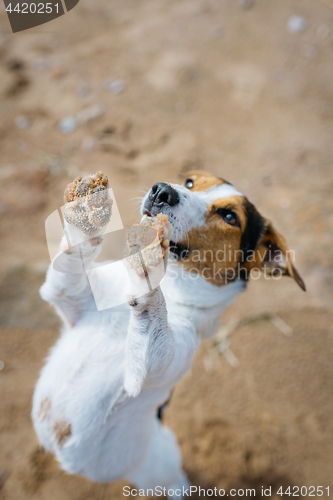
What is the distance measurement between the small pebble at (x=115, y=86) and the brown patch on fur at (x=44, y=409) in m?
5.53

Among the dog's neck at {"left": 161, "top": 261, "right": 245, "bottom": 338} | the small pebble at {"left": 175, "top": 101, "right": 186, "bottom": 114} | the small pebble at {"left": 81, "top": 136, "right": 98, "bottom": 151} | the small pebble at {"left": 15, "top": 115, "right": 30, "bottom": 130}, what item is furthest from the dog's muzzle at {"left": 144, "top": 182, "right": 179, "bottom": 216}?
the small pebble at {"left": 15, "top": 115, "right": 30, "bottom": 130}

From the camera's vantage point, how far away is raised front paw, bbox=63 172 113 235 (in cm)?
153

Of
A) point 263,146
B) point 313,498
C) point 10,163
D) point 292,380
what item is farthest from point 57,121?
Result: point 313,498

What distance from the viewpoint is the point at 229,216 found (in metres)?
2.54

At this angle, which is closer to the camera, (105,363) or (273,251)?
(105,363)

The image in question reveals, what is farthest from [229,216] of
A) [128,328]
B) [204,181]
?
[128,328]

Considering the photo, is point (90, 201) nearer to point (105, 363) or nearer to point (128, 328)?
point (128, 328)

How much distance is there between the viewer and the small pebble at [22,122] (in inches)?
223

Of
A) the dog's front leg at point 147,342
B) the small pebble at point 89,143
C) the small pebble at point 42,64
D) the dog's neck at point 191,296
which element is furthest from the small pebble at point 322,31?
the dog's front leg at point 147,342

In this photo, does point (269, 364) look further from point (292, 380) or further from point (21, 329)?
point (21, 329)

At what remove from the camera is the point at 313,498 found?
354cm

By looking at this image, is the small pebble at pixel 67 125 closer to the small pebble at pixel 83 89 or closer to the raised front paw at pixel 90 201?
the small pebble at pixel 83 89

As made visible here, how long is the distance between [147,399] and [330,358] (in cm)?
279

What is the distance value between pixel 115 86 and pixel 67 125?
1.32 meters
